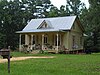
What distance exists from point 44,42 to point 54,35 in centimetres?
195

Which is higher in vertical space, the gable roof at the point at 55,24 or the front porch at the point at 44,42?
the gable roof at the point at 55,24

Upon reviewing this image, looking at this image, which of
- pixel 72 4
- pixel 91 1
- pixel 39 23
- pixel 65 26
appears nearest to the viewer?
pixel 91 1

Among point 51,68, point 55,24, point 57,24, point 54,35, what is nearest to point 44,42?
point 54,35

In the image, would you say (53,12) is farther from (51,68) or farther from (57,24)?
(51,68)

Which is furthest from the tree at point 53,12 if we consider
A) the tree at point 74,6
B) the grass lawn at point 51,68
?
the grass lawn at point 51,68

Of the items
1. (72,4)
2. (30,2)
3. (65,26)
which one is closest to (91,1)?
(65,26)

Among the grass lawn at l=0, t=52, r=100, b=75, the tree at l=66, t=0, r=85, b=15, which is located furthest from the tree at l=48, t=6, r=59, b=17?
the grass lawn at l=0, t=52, r=100, b=75

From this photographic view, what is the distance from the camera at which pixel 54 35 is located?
40.6 m

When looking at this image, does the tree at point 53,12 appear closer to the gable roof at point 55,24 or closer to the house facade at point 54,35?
the gable roof at point 55,24

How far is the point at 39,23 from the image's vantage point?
43.1 meters

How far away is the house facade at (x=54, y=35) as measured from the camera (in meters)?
38.5

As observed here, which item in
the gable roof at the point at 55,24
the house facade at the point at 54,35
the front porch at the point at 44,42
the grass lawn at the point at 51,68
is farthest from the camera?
the gable roof at the point at 55,24

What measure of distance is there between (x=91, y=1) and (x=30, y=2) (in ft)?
89.5

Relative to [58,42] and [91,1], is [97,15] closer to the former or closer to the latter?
[91,1]
